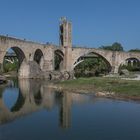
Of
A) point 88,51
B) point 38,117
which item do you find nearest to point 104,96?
point 38,117

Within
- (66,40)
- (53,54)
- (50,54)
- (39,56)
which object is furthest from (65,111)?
(66,40)

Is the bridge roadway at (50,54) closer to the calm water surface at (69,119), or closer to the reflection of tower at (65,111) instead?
the reflection of tower at (65,111)

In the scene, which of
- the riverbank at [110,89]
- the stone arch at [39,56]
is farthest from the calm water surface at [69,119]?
the stone arch at [39,56]

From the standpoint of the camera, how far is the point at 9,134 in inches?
989

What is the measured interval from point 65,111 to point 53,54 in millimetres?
69554

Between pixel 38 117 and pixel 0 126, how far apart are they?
16.1 ft

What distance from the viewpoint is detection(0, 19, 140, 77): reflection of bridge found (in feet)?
282

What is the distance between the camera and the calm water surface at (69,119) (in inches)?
991

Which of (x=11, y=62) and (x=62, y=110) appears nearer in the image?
(x=62, y=110)

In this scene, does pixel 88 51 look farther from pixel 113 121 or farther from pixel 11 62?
pixel 113 121

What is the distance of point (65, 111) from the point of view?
35.2 m

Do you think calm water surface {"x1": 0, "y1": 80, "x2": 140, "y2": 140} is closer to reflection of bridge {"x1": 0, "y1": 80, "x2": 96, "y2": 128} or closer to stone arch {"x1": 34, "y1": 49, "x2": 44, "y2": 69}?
reflection of bridge {"x1": 0, "y1": 80, "x2": 96, "y2": 128}

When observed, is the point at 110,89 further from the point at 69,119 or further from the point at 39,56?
the point at 39,56

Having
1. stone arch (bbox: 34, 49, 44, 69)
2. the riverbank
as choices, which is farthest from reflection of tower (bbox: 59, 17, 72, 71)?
the riverbank
